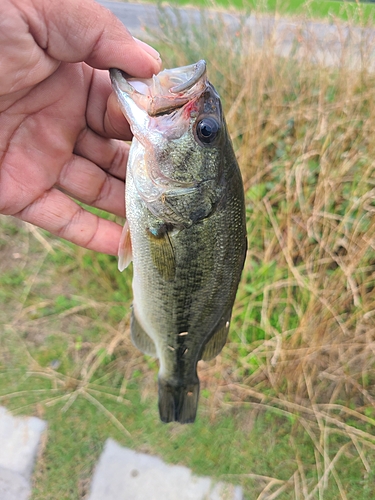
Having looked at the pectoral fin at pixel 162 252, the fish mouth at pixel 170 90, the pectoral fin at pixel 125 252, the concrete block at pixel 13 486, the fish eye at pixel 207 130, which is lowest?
the concrete block at pixel 13 486

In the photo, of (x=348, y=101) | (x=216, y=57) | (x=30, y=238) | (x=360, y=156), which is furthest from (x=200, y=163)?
(x=216, y=57)

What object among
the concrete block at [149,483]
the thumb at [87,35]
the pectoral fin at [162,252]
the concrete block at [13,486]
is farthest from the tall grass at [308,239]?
the thumb at [87,35]

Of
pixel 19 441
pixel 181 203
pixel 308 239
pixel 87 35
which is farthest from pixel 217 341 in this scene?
pixel 19 441

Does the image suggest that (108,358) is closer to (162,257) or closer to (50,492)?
(50,492)

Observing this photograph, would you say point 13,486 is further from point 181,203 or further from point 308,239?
point 308,239

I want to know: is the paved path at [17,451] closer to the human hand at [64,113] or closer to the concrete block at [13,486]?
the concrete block at [13,486]
